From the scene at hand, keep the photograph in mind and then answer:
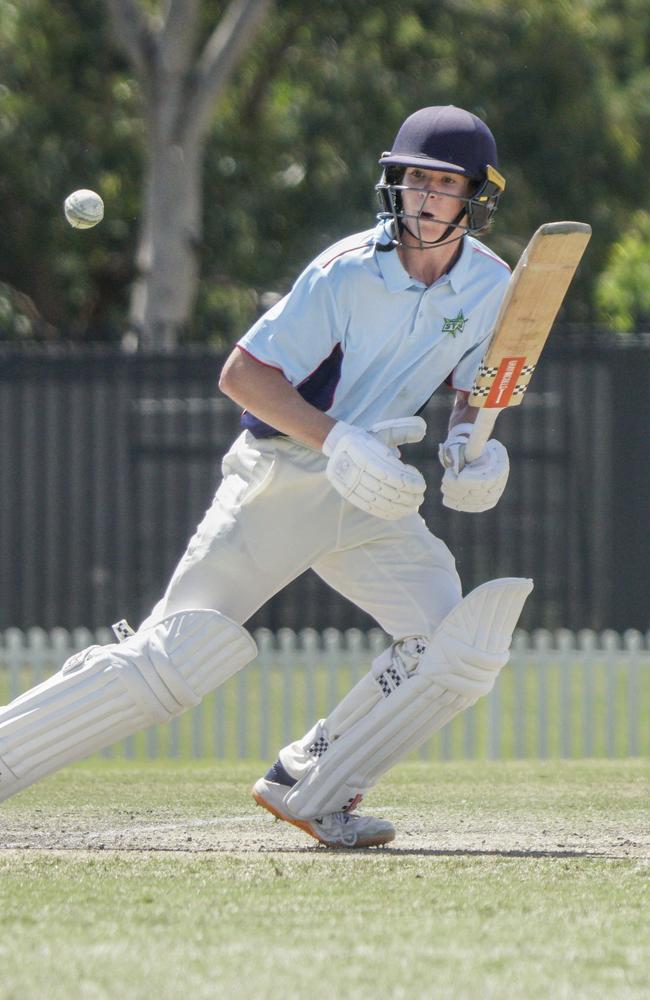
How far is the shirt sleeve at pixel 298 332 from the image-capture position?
13.3 feet

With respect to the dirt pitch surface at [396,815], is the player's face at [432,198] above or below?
above

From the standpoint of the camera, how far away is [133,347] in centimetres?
1132

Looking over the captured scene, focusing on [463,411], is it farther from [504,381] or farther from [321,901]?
[321,901]

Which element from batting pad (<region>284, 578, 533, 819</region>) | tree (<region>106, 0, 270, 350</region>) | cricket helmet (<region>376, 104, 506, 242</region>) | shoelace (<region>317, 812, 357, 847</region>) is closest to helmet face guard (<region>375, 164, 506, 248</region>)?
cricket helmet (<region>376, 104, 506, 242</region>)

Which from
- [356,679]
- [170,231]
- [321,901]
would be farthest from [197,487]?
[321,901]

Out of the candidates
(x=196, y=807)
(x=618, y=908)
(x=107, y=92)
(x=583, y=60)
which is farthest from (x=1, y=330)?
(x=618, y=908)

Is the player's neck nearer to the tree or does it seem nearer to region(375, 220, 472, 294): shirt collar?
region(375, 220, 472, 294): shirt collar

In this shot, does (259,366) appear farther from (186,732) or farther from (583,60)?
(583,60)

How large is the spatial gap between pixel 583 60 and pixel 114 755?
1243 centimetres

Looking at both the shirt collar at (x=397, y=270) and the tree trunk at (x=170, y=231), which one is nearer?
the shirt collar at (x=397, y=270)

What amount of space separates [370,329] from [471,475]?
0.41 meters

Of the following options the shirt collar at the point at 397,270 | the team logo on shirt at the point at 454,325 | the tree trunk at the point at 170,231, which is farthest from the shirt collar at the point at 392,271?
the tree trunk at the point at 170,231

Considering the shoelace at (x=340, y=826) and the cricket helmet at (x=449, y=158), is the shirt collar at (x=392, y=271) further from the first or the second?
the shoelace at (x=340, y=826)

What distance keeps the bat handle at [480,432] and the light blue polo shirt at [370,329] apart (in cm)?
15
